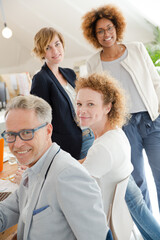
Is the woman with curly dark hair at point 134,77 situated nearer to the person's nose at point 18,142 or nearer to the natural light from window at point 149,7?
the person's nose at point 18,142

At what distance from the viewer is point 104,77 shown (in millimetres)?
1602

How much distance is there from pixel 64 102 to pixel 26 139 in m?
0.86

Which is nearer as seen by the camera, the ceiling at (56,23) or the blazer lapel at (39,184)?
the blazer lapel at (39,184)

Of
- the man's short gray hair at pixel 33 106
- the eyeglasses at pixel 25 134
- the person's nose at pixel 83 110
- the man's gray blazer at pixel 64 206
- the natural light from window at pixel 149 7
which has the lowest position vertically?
the man's gray blazer at pixel 64 206

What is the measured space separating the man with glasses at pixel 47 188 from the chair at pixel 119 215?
24 cm

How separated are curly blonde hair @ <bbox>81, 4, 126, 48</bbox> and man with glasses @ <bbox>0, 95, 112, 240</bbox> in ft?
3.77

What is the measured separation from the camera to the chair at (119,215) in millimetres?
1137

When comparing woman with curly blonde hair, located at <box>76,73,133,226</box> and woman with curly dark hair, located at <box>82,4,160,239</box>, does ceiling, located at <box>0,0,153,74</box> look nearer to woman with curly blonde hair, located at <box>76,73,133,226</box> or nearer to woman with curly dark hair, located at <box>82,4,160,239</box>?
woman with curly dark hair, located at <box>82,4,160,239</box>

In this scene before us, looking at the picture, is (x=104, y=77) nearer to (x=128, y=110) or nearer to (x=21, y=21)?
(x=128, y=110)

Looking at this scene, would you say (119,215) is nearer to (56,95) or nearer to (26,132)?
(26,132)

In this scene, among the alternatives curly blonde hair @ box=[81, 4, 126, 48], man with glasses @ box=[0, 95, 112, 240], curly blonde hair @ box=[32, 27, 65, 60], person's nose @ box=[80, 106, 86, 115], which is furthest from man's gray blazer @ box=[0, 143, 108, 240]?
curly blonde hair @ box=[81, 4, 126, 48]

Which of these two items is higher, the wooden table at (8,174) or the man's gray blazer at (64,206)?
the man's gray blazer at (64,206)

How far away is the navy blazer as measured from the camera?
183 centimetres

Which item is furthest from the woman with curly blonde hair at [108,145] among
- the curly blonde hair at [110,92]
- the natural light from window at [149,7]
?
the natural light from window at [149,7]
